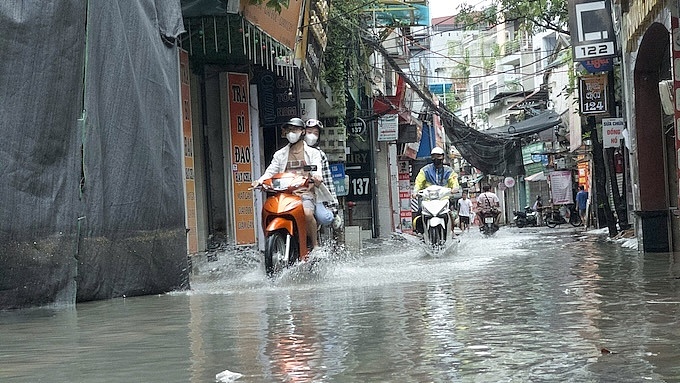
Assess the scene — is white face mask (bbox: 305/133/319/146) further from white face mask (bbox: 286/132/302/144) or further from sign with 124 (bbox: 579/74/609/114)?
sign with 124 (bbox: 579/74/609/114)

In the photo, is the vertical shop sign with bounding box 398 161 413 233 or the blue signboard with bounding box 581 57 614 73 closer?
the blue signboard with bounding box 581 57 614 73

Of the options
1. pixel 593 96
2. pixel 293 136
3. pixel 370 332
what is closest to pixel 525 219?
pixel 593 96

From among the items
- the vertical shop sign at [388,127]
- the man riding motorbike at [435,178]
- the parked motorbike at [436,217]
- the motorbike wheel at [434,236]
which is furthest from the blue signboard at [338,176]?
the motorbike wheel at [434,236]

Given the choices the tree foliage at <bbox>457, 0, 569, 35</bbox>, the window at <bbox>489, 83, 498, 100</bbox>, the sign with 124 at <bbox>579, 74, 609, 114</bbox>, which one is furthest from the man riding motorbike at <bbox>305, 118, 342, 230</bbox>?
the window at <bbox>489, 83, 498, 100</bbox>

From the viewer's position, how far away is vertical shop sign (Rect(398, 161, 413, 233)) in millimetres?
36250

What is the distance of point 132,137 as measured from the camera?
8.24 metres

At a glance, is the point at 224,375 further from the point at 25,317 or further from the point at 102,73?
the point at 102,73

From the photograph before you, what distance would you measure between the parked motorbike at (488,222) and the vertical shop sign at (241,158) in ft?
42.0

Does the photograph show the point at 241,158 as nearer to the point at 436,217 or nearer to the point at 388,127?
the point at 436,217

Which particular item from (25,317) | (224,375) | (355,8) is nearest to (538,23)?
(355,8)

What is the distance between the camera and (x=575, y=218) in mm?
42219

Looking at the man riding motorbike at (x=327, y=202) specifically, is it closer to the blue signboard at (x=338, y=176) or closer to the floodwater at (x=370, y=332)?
the floodwater at (x=370, y=332)

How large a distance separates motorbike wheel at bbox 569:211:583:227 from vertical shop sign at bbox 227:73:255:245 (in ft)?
89.9

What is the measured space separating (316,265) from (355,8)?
11480 millimetres
